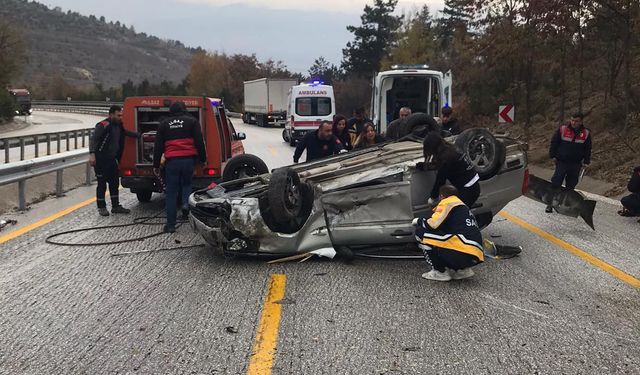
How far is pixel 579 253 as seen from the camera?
7.09 metres

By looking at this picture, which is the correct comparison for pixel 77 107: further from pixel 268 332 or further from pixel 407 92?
pixel 268 332

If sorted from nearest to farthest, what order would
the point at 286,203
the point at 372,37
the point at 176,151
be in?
the point at 286,203 < the point at 176,151 < the point at 372,37

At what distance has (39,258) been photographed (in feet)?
21.9

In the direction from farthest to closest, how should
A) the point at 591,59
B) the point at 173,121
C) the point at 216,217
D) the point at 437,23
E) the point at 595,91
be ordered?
the point at 437,23 → the point at 595,91 → the point at 591,59 → the point at 173,121 → the point at 216,217

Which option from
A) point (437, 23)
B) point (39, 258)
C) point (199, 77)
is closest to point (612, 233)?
point (39, 258)

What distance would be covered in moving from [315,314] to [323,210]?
1677 millimetres

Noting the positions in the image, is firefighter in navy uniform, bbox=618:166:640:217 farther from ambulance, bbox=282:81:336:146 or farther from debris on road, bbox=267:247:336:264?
ambulance, bbox=282:81:336:146

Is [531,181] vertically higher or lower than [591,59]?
lower

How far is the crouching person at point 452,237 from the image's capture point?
5.69m

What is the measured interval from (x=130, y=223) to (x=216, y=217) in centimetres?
284

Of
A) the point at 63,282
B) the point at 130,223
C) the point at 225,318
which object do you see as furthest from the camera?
the point at 130,223

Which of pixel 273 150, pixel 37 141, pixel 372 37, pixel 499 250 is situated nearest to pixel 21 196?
pixel 499 250

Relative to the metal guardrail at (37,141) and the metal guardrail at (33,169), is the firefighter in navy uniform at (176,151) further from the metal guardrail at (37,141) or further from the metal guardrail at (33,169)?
the metal guardrail at (37,141)

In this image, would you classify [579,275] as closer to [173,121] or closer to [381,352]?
[381,352]
